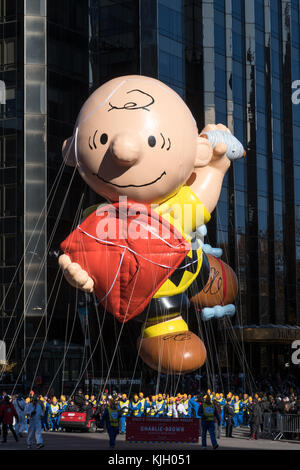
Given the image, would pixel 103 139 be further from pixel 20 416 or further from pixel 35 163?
pixel 35 163

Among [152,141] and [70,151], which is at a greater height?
[70,151]

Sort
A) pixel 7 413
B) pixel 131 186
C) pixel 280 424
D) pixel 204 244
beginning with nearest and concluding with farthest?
pixel 131 186
pixel 7 413
pixel 204 244
pixel 280 424

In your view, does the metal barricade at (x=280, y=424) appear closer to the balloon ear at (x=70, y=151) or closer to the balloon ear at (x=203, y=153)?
the balloon ear at (x=203, y=153)

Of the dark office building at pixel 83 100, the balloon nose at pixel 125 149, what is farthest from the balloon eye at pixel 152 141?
the dark office building at pixel 83 100

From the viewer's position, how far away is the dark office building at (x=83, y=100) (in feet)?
137

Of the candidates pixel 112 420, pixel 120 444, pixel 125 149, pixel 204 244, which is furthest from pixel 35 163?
pixel 125 149

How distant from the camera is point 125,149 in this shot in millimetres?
18297

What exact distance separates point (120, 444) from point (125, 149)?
750cm

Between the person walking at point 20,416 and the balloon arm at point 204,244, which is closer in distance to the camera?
the balloon arm at point 204,244

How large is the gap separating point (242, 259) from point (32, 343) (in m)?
16.0

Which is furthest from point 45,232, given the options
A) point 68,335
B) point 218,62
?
point 218,62

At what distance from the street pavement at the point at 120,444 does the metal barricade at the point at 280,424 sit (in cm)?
41

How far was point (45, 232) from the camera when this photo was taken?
41.7 meters

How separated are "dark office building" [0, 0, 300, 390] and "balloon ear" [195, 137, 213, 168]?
17057 millimetres
